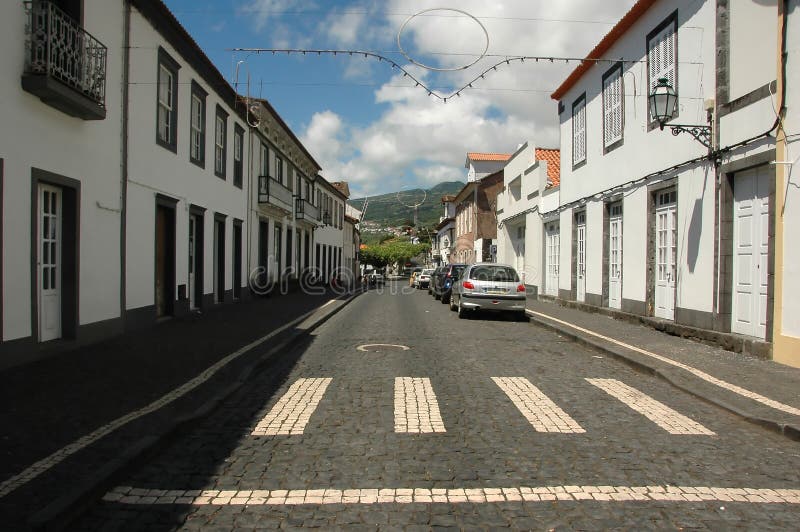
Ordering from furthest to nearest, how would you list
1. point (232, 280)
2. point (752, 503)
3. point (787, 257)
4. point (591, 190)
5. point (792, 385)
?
point (232, 280) < point (591, 190) < point (787, 257) < point (792, 385) < point (752, 503)

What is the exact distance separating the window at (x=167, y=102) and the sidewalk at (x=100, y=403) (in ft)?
14.3

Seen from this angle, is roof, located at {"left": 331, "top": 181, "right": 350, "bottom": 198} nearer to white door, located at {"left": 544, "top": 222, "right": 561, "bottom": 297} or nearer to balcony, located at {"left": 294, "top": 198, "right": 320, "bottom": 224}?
balcony, located at {"left": 294, "top": 198, "right": 320, "bottom": 224}

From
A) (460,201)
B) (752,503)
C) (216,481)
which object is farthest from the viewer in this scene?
(460,201)

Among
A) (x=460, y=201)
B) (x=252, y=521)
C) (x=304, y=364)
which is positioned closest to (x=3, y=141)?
(x=304, y=364)

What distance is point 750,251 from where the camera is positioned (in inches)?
366

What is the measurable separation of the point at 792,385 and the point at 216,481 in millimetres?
6647

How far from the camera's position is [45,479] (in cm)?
382

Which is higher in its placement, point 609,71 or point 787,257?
point 609,71

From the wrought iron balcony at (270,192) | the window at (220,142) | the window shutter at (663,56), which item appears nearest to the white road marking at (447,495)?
the window shutter at (663,56)

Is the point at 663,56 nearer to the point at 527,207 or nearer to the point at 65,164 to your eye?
the point at 65,164

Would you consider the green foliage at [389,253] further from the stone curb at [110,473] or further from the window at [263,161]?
the stone curb at [110,473]

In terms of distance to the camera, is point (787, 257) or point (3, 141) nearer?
point (3, 141)

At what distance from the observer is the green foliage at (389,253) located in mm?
89125

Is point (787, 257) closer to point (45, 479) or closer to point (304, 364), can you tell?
point (304, 364)
